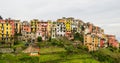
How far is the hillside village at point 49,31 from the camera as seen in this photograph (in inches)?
3350

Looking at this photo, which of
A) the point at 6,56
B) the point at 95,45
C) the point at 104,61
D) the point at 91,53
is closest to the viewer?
the point at 6,56

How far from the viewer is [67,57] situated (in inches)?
2822

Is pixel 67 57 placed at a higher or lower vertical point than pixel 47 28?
lower

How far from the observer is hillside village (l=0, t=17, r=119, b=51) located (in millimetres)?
85100

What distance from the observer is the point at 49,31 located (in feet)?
317

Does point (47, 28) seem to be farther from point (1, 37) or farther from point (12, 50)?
point (12, 50)

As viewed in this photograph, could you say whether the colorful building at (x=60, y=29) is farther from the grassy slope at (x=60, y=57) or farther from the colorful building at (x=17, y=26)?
the grassy slope at (x=60, y=57)

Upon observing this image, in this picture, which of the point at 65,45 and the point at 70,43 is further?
the point at 70,43

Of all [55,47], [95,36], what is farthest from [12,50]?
[95,36]

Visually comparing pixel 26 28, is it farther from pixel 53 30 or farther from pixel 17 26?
pixel 53 30

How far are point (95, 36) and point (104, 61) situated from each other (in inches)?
807

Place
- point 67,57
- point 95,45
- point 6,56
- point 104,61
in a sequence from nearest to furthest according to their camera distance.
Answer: point 6,56 < point 67,57 < point 104,61 < point 95,45

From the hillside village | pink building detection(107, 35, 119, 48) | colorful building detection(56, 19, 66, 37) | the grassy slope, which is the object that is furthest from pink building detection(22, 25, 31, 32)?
pink building detection(107, 35, 119, 48)

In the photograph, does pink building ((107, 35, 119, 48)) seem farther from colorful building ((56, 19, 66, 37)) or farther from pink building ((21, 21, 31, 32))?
pink building ((21, 21, 31, 32))
